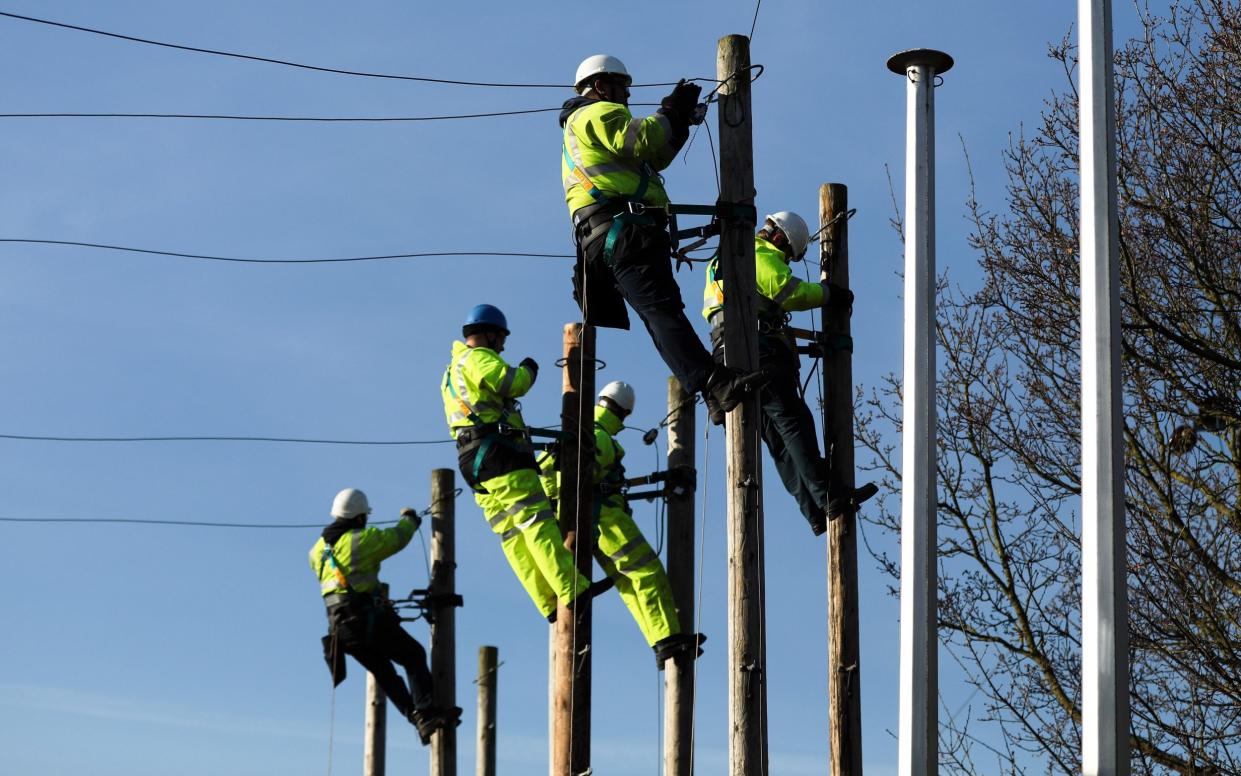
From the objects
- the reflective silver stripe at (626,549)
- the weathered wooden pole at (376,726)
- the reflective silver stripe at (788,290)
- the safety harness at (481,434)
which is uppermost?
the reflective silver stripe at (788,290)

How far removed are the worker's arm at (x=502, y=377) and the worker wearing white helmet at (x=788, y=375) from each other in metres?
1.88

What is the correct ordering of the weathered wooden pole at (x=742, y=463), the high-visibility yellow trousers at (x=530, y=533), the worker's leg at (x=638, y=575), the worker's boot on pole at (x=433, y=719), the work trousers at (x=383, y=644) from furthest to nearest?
the work trousers at (x=383, y=644), the worker's boot on pole at (x=433, y=719), the worker's leg at (x=638, y=575), the high-visibility yellow trousers at (x=530, y=533), the weathered wooden pole at (x=742, y=463)

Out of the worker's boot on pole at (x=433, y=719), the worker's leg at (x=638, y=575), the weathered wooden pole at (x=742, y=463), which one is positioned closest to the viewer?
the weathered wooden pole at (x=742, y=463)

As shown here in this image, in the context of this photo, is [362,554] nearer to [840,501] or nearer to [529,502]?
[529,502]

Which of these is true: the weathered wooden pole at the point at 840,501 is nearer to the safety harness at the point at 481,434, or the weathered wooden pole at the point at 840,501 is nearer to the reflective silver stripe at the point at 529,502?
the reflective silver stripe at the point at 529,502

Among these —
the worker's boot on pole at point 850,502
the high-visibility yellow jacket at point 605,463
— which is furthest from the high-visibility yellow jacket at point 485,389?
the worker's boot on pole at point 850,502

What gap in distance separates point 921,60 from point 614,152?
82.6 inches

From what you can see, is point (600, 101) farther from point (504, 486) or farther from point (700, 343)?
point (504, 486)

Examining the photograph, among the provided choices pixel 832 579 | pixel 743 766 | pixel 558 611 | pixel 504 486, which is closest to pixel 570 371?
pixel 504 486

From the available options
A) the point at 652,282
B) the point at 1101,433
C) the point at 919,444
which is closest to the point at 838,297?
the point at 652,282

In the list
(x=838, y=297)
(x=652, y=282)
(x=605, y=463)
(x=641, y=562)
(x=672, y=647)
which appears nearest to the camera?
(x=652, y=282)

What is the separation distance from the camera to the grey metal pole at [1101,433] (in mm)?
5934

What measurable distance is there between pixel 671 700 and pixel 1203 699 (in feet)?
11.8

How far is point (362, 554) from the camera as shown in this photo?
14.6 meters
